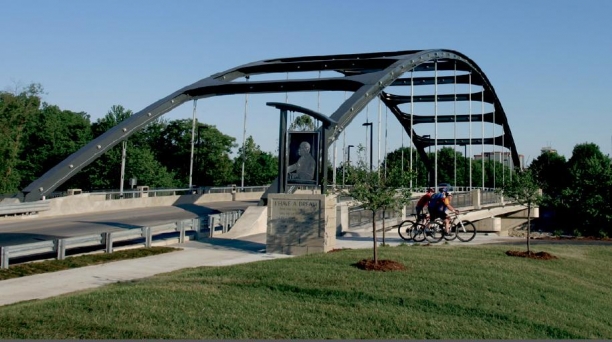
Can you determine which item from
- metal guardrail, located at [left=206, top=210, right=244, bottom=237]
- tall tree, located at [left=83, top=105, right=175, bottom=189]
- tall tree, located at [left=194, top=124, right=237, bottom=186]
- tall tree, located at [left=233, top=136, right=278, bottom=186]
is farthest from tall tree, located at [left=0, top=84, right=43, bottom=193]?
metal guardrail, located at [left=206, top=210, right=244, bottom=237]

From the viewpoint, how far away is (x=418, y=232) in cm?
2080

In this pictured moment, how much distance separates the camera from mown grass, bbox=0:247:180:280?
13641 millimetres

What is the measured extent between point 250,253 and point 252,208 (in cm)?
763

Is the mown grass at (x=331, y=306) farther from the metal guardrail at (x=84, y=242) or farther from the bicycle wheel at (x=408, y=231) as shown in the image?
the bicycle wheel at (x=408, y=231)

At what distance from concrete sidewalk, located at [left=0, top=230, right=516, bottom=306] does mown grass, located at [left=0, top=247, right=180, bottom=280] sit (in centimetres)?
37

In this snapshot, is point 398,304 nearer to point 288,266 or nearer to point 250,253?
point 288,266

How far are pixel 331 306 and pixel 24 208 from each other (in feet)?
75.4

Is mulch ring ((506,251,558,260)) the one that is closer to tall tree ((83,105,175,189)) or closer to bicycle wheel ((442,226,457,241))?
bicycle wheel ((442,226,457,241))

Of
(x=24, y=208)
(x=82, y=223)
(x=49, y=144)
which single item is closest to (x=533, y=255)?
(x=82, y=223)

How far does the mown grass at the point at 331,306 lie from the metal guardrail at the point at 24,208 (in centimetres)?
1704

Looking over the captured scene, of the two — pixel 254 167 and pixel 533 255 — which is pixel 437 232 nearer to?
pixel 533 255

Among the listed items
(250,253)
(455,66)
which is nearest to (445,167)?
(455,66)

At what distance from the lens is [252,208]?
25.6m

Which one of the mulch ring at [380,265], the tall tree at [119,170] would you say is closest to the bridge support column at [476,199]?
the mulch ring at [380,265]
